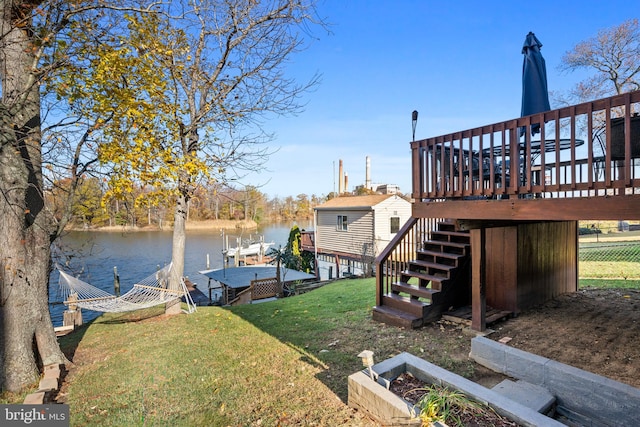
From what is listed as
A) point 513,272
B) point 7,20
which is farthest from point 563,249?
point 7,20

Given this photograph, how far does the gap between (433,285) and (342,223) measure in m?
11.5

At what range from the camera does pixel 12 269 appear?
3289mm

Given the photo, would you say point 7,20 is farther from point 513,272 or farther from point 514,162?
point 513,272

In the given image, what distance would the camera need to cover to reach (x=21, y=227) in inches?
133

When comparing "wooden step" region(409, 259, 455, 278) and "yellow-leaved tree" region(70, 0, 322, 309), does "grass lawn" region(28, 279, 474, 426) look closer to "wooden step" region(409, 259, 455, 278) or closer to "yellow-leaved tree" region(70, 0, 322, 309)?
"wooden step" region(409, 259, 455, 278)

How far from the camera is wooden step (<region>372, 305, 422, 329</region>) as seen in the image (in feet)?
14.9

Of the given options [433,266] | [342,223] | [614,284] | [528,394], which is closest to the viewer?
[528,394]

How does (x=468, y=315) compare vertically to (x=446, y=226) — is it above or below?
below

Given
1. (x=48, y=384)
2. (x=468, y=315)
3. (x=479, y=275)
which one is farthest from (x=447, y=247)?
(x=48, y=384)

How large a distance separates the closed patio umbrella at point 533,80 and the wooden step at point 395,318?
116 inches

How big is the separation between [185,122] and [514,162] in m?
5.58

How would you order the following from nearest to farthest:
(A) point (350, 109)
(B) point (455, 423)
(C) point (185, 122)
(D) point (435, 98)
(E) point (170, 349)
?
(B) point (455, 423), (E) point (170, 349), (C) point (185, 122), (D) point (435, 98), (A) point (350, 109)

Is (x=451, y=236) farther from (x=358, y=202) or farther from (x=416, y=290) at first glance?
(x=358, y=202)

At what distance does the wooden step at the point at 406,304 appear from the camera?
4625mm
